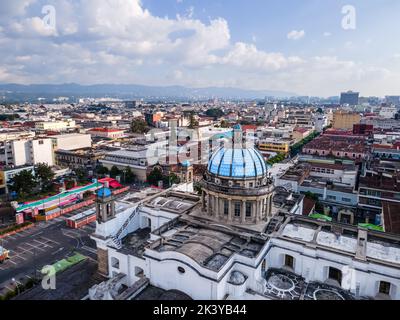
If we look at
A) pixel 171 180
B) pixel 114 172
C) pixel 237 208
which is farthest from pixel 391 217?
pixel 114 172

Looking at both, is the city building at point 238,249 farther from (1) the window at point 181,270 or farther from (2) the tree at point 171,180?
(2) the tree at point 171,180

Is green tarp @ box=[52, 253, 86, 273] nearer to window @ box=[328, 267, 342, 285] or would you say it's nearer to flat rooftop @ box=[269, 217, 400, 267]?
flat rooftop @ box=[269, 217, 400, 267]

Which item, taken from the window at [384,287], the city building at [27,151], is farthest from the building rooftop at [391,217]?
the city building at [27,151]

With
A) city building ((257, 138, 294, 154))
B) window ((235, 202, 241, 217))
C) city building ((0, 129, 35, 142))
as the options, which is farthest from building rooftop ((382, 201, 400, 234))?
city building ((0, 129, 35, 142))

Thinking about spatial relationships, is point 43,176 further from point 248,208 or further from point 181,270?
point 181,270

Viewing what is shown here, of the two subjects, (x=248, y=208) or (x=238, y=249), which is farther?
(x=248, y=208)

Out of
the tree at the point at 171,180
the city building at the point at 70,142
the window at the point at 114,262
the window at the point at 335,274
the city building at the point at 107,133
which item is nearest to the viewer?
the window at the point at 335,274

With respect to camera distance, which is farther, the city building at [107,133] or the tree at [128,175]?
the city building at [107,133]
